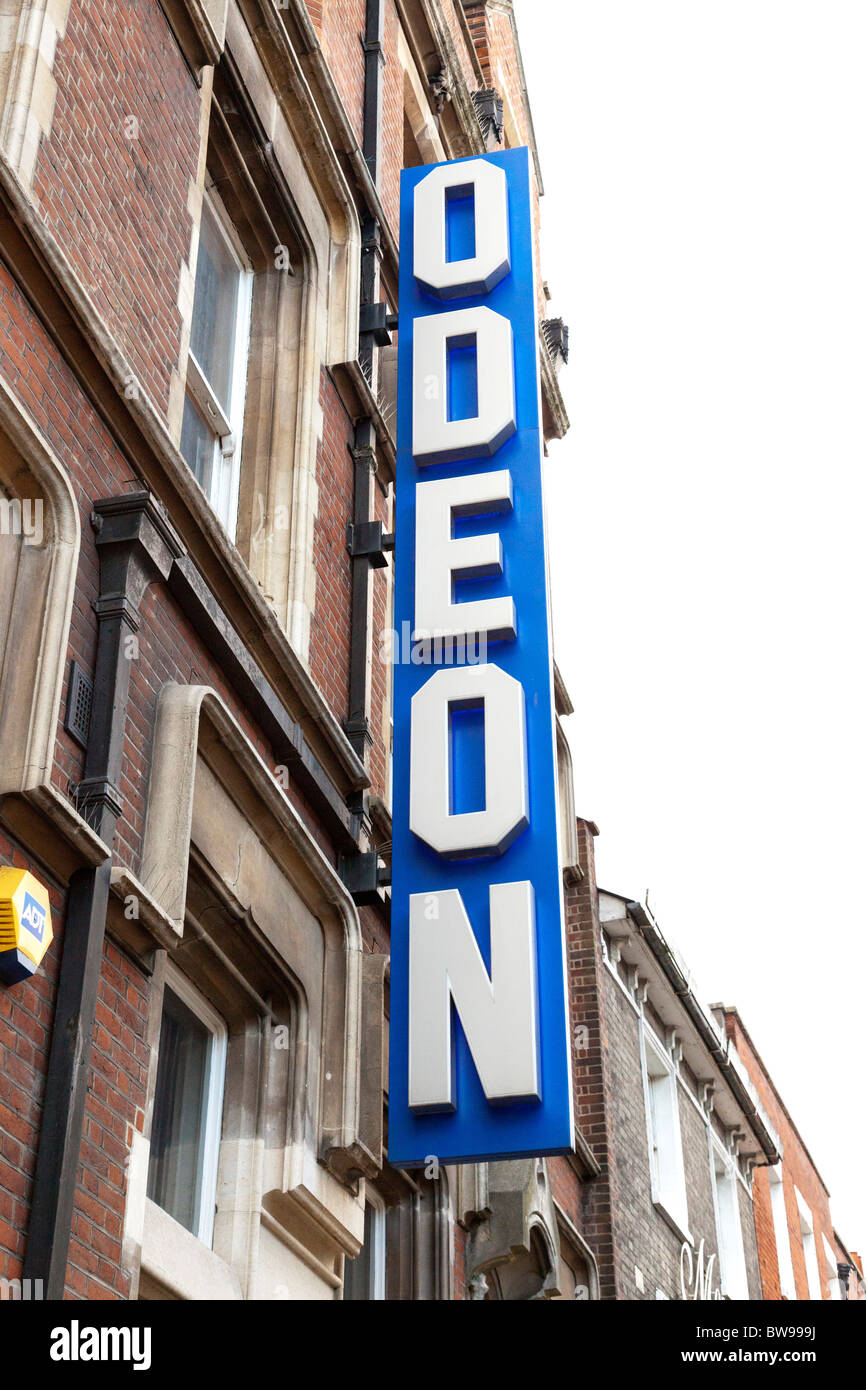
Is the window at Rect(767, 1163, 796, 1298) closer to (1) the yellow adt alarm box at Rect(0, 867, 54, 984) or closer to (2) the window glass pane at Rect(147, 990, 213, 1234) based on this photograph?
(2) the window glass pane at Rect(147, 990, 213, 1234)

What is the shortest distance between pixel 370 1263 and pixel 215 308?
5295mm

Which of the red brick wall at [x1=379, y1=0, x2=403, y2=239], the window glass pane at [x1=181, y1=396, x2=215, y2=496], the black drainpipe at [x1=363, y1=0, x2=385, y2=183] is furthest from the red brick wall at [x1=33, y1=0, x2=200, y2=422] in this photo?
the red brick wall at [x1=379, y1=0, x2=403, y2=239]

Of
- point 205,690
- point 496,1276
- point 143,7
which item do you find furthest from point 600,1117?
point 143,7

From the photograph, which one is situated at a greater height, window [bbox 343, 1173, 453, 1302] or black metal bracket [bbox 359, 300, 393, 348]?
black metal bracket [bbox 359, 300, 393, 348]

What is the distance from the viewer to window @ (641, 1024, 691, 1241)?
16188 mm

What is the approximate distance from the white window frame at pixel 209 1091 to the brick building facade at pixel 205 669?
2 cm

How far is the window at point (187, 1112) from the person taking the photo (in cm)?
654

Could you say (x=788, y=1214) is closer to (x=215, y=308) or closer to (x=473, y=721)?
(x=473, y=721)

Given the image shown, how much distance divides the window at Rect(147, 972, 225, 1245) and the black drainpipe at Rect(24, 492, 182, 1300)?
1.39 m

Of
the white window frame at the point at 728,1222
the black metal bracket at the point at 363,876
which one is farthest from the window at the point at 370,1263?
the white window frame at the point at 728,1222

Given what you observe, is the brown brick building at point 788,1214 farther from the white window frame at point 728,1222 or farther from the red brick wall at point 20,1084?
the red brick wall at point 20,1084
